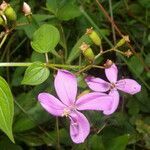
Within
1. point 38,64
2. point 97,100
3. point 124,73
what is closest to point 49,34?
point 38,64

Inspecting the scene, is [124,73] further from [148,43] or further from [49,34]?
[49,34]

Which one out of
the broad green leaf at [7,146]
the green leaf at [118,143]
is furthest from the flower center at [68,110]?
the broad green leaf at [7,146]

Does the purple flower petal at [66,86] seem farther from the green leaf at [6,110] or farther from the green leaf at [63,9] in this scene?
the green leaf at [63,9]

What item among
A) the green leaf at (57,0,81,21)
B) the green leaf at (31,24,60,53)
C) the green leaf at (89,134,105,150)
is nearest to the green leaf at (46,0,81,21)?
the green leaf at (57,0,81,21)

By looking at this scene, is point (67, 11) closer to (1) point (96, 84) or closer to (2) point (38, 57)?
(2) point (38, 57)

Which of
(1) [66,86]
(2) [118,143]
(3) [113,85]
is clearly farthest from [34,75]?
Result: (2) [118,143]

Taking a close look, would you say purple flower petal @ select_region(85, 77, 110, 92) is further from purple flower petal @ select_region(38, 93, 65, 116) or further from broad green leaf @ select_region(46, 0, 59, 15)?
broad green leaf @ select_region(46, 0, 59, 15)
